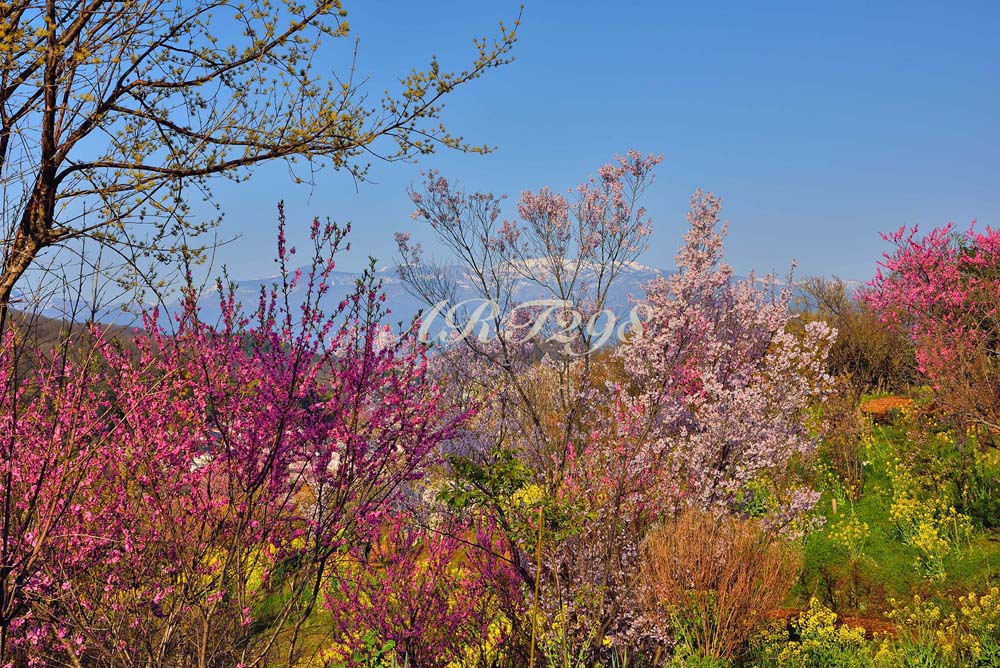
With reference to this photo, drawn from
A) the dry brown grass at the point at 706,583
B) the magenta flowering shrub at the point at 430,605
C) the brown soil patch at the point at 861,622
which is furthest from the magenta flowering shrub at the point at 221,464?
the brown soil patch at the point at 861,622

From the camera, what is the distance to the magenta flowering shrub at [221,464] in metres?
3.79

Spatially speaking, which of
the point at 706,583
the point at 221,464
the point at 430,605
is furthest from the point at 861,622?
the point at 221,464

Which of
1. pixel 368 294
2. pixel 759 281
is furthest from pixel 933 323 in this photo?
pixel 368 294

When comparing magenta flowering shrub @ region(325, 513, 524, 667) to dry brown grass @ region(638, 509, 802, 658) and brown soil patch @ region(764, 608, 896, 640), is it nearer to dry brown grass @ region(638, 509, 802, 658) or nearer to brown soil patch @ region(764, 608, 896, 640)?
dry brown grass @ region(638, 509, 802, 658)

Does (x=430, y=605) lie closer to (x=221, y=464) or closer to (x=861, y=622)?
(x=221, y=464)

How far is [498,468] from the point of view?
452cm

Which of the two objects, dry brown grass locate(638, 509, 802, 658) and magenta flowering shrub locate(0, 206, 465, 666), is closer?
magenta flowering shrub locate(0, 206, 465, 666)

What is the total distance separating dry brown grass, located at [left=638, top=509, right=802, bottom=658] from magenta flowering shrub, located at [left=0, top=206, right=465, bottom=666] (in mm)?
2218

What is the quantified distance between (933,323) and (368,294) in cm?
1189

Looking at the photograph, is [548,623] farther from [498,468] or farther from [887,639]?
[887,639]

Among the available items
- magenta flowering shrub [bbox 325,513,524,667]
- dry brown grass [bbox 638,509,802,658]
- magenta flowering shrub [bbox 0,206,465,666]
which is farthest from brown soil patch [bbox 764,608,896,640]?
magenta flowering shrub [bbox 0,206,465,666]

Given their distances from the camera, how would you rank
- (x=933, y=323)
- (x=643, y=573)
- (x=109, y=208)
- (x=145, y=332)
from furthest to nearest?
(x=933, y=323)
(x=643, y=573)
(x=145, y=332)
(x=109, y=208)

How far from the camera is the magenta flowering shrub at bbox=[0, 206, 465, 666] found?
149 inches

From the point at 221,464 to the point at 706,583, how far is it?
383 centimetres
